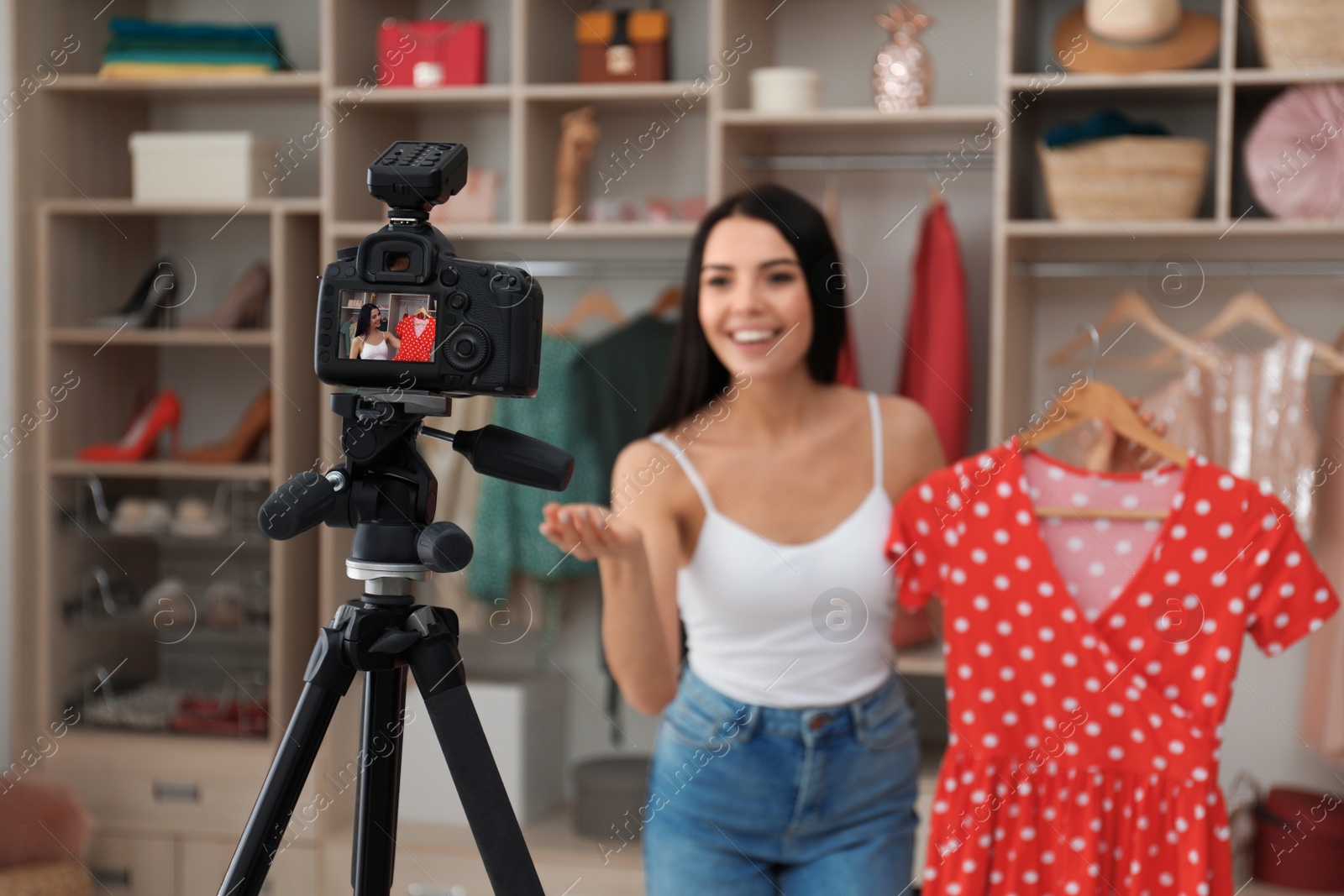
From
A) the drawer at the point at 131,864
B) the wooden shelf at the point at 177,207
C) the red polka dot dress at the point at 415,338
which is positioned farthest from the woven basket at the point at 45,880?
the red polka dot dress at the point at 415,338

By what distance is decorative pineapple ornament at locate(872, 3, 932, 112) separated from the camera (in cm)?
230

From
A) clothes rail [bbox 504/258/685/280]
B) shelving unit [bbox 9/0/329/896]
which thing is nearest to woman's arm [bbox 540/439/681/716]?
clothes rail [bbox 504/258/685/280]

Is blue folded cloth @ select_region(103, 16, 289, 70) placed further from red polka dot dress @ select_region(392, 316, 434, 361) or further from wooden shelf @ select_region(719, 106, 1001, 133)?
red polka dot dress @ select_region(392, 316, 434, 361)

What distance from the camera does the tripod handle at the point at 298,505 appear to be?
69 centimetres

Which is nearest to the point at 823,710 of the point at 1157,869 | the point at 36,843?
the point at 1157,869

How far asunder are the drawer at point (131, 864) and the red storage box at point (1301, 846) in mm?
2093

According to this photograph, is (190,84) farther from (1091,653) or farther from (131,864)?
(1091,653)

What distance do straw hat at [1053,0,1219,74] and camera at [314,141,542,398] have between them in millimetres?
1771

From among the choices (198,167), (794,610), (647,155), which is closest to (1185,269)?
(647,155)

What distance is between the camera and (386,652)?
74cm

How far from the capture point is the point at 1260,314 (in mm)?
2195

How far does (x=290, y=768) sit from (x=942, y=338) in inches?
71.1

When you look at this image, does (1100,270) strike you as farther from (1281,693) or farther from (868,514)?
(868,514)

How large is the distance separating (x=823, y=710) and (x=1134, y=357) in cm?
146
